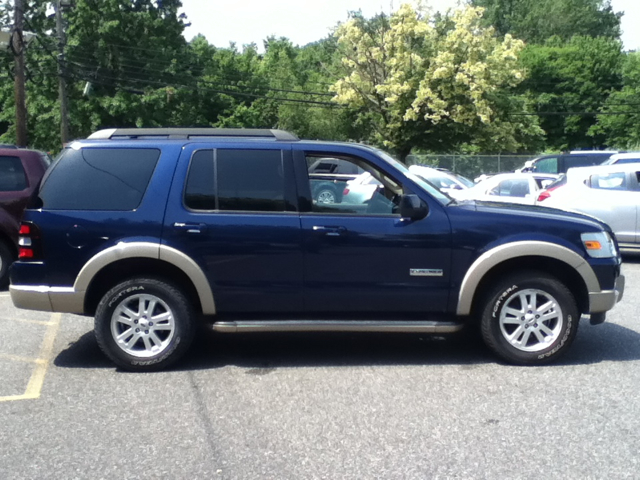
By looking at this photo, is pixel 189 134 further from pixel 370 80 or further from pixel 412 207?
pixel 370 80

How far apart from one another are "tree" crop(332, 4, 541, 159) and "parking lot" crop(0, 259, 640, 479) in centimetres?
2599

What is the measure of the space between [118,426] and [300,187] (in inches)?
94.7

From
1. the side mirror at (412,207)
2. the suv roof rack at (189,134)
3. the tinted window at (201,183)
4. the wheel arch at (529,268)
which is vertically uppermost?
the suv roof rack at (189,134)

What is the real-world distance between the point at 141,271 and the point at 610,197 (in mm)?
9200

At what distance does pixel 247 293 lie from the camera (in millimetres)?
6352

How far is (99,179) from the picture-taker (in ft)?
21.3

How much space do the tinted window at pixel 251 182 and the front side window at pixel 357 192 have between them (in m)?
0.28

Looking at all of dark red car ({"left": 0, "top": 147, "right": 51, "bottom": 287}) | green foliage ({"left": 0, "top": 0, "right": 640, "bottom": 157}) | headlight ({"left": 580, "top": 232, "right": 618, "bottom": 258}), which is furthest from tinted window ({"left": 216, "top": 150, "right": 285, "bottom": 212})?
green foliage ({"left": 0, "top": 0, "right": 640, "bottom": 157})

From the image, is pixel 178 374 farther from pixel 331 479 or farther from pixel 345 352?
pixel 331 479

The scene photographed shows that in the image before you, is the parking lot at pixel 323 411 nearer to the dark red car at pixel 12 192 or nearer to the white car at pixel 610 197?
the dark red car at pixel 12 192

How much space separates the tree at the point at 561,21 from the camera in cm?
7688

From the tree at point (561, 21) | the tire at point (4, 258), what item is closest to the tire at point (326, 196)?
the tire at point (4, 258)

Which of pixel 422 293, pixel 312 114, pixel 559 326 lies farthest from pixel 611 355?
pixel 312 114

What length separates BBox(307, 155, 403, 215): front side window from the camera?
253 inches
